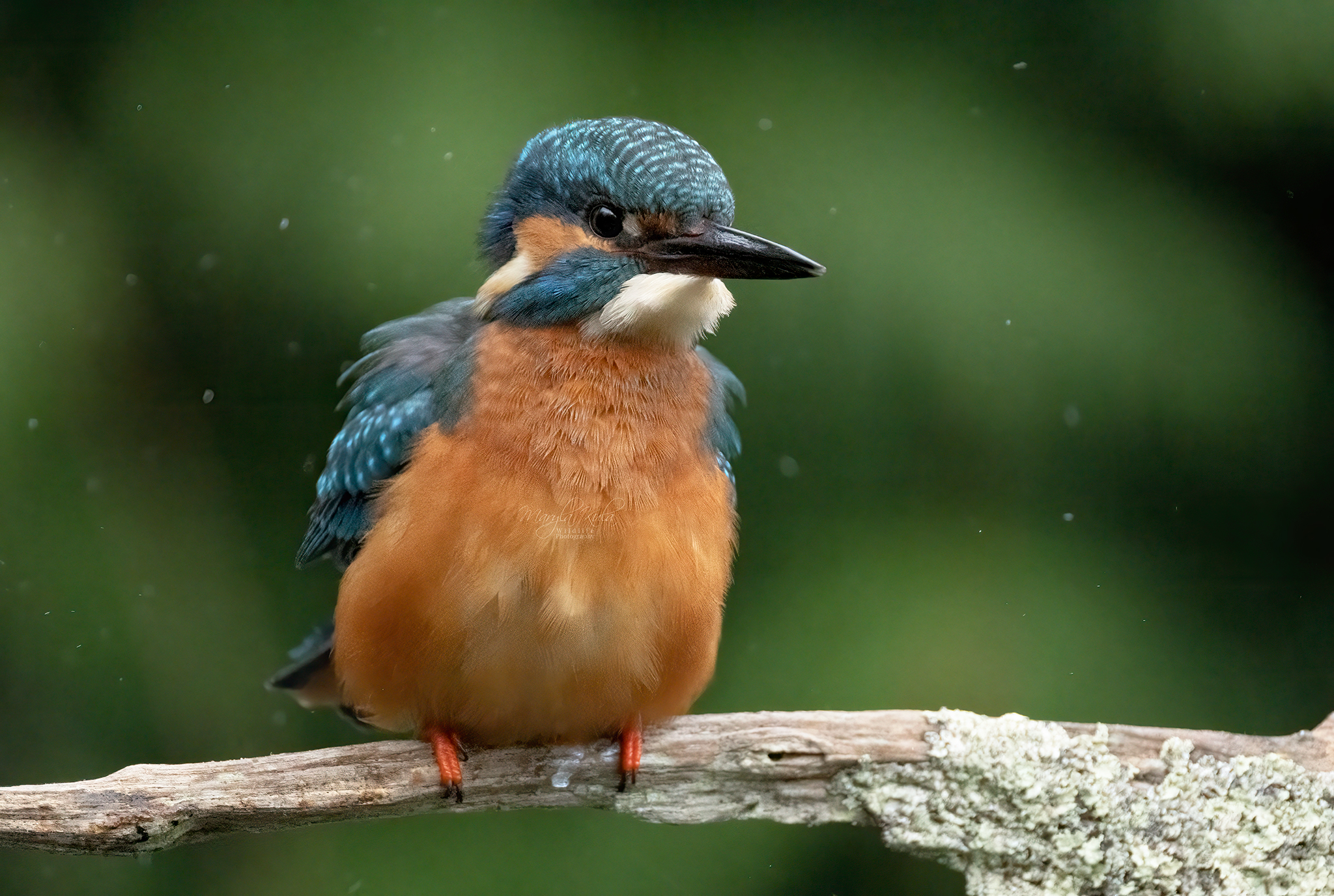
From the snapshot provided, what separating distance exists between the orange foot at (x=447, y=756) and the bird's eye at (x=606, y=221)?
2.94 ft

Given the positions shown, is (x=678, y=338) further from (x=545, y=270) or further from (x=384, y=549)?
(x=384, y=549)

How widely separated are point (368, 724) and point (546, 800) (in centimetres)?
58

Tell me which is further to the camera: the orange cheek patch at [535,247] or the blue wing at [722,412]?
the blue wing at [722,412]

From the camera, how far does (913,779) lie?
216 centimetres

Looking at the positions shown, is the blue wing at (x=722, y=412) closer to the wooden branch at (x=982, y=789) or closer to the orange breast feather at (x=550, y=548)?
the orange breast feather at (x=550, y=548)

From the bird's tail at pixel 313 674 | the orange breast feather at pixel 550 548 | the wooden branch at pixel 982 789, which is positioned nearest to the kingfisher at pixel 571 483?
the orange breast feather at pixel 550 548

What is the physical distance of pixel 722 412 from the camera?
7.81ft

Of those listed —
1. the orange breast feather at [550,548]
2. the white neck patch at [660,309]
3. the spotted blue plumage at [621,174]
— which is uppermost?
the spotted blue plumage at [621,174]

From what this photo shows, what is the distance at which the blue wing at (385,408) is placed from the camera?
2.26 m

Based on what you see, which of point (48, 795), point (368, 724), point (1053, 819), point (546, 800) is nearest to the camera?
point (48, 795)

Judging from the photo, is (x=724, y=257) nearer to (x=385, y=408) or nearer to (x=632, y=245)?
(x=632, y=245)

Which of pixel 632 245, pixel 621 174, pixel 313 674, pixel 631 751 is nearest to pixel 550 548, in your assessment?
pixel 631 751

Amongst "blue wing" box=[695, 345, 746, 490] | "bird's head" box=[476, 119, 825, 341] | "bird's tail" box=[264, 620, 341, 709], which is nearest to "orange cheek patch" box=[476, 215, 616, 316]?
"bird's head" box=[476, 119, 825, 341]

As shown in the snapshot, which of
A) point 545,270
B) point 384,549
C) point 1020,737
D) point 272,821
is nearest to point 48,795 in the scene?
point 272,821
